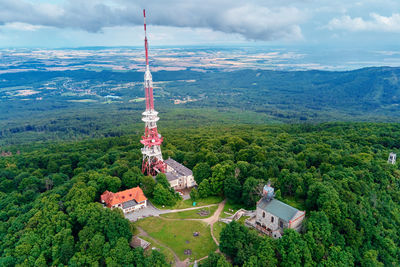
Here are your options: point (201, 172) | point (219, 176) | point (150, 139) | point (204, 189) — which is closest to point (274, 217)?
point (219, 176)

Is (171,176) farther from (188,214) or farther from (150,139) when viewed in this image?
(188,214)

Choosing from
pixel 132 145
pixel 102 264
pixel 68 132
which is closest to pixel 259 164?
pixel 102 264

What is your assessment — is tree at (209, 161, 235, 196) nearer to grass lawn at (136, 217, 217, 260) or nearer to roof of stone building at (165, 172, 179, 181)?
roof of stone building at (165, 172, 179, 181)

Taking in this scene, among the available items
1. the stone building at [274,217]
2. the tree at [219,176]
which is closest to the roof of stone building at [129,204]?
the tree at [219,176]

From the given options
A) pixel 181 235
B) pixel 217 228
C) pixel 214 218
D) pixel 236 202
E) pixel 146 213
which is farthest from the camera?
pixel 236 202

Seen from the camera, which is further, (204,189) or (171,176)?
(171,176)

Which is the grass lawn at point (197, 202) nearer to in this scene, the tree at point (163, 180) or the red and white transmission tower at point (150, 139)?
the tree at point (163, 180)
